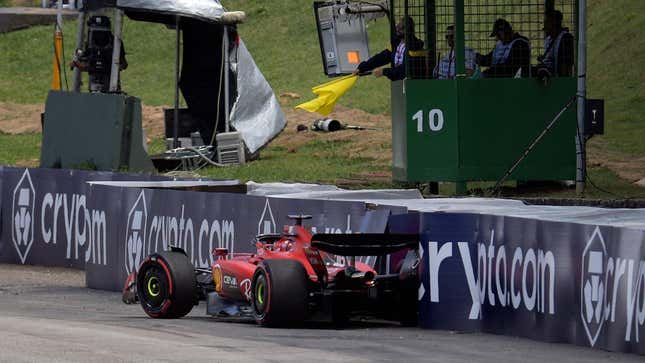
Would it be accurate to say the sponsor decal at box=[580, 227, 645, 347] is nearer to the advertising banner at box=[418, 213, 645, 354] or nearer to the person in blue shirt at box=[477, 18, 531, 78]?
the advertising banner at box=[418, 213, 645, 354]

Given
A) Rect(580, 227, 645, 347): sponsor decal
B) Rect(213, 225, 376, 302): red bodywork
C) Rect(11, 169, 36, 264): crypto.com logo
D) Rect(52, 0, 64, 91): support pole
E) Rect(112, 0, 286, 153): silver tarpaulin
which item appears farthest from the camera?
Rect(52, 0, 64, 91): support pole

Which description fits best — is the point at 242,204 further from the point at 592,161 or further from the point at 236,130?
the point at 236,130

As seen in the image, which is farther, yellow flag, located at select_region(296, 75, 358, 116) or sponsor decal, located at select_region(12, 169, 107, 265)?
yellow flag, located at select_region(296, 75, 358, 116)

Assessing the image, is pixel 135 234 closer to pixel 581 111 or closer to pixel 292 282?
pixel 292 282

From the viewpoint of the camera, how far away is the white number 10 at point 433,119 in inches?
816

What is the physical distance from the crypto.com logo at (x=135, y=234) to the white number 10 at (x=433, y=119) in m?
4.17

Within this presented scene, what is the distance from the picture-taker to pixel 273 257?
1412cm

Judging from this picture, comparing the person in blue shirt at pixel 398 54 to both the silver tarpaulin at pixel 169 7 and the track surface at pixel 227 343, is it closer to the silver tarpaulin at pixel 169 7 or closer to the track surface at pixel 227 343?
the silver tarpaulin at pixel 169 7

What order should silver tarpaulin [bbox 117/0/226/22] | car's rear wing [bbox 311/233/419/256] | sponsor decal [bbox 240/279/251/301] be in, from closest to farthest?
1. car's rear wing [bbox 311/233/419/256]
2. sponsor decal [bbox 240/279/251/301]
3. silver tarpaulin [bbox 117/0/226/22]

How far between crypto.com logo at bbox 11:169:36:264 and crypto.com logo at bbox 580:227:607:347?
39.9 ft

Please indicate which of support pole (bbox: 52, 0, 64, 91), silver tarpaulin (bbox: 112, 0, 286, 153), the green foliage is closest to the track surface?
silver tarpaulin (bbox: 112, 0, 286, 153)

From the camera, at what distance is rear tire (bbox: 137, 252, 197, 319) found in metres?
14.5

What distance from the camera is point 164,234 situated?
60.6ft

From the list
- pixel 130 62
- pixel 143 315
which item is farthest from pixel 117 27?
pixel 130 62
